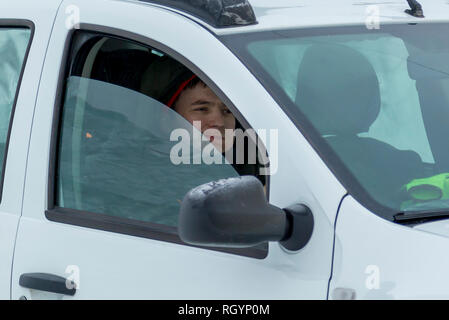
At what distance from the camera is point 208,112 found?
10.6 ft

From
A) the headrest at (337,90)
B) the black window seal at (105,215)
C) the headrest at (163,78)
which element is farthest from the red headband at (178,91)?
the headrest at (337,90)

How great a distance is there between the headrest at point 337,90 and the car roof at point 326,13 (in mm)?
135

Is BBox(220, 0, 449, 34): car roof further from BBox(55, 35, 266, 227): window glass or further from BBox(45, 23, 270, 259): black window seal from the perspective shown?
BBox(55, 35, 266, 227): window glass

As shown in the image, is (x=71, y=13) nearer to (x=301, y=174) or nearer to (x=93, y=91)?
(x=93, y=91)

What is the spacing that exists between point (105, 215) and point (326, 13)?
918 millimetres

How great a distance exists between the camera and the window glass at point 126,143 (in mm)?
3070

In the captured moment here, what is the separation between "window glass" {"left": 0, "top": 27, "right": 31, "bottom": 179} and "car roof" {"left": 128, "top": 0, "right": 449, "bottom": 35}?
2.00 ft

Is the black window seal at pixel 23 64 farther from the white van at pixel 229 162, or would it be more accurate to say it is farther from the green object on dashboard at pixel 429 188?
the green object on dashboard at pixel 429 188

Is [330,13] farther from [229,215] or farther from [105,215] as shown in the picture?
[229,215]

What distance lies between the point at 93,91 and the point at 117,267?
0.63 meters

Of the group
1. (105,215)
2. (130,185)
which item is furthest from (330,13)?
(105,215)

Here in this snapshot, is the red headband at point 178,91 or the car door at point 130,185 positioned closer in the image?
the car door at point 130,185
